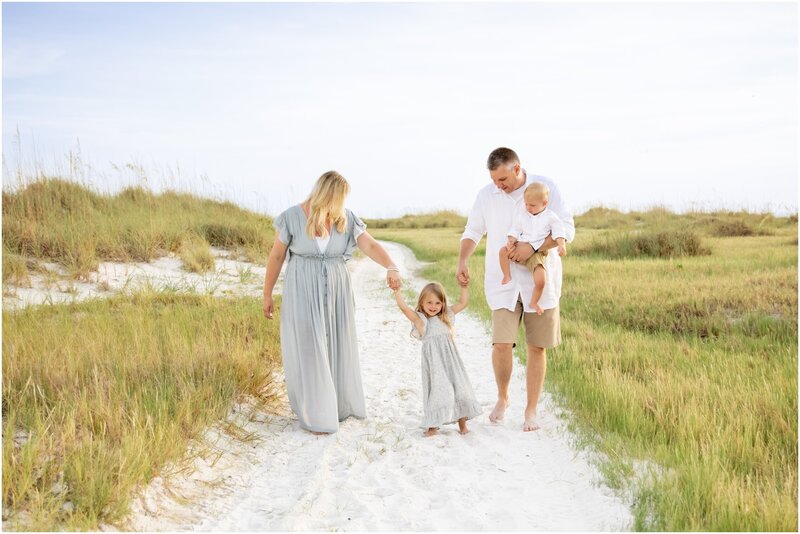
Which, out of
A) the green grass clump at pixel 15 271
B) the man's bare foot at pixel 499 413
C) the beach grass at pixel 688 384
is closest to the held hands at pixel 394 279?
the man's bare foot at pixel 499 413

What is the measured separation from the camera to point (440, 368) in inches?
210

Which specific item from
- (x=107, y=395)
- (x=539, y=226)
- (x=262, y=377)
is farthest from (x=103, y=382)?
(x=539, y=226)

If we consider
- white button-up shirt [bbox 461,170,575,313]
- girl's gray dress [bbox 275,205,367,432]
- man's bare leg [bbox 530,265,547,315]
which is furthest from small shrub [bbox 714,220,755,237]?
girl's gray dress [bbox 275,205,367,432]

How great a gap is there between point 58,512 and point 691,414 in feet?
14.1

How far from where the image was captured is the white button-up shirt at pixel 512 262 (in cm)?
528

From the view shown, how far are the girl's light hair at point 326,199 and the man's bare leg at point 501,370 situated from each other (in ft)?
5.53

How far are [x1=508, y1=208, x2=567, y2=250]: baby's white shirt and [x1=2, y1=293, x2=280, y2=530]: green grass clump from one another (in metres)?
2.66

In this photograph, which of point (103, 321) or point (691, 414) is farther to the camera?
point (103, 321)

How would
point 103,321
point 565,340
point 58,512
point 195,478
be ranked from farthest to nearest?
point 565,340
point 103,321
point 195,478
point 58,512

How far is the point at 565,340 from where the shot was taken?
8.09 metres

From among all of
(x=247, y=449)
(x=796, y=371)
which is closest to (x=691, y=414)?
(x=796, y=371)

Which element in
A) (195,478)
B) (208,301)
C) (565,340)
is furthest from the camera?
(208,301)

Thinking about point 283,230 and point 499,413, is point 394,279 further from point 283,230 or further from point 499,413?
point 499,413

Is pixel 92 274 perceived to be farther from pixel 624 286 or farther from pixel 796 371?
pixel 796 371
